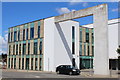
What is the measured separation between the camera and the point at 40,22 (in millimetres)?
40562

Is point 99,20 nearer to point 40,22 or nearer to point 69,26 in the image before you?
point 69,26

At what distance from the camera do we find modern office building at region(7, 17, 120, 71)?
37.9 metres

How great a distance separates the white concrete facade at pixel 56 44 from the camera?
3719 cm

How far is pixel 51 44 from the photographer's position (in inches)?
1473

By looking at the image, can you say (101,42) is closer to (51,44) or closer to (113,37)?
(51,44)

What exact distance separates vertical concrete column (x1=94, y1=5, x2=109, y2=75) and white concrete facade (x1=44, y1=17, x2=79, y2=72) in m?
9.07

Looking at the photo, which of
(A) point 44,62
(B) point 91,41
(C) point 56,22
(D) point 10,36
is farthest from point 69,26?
(D) point 10,36

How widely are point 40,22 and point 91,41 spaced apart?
1613 cm

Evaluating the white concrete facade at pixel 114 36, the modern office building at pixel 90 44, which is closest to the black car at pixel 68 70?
the modern office building at pixel 90 44

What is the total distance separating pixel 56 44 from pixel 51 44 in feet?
2.96

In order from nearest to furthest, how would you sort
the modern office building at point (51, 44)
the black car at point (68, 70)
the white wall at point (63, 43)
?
the black car at point (68, 70), the white wall at point (63, 43), the modern office building at point (51, 44)

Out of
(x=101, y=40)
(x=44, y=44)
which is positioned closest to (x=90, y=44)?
(x=44, y=44)

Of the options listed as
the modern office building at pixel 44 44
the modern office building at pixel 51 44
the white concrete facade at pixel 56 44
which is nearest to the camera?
the white concrete facade at pixel 56 44

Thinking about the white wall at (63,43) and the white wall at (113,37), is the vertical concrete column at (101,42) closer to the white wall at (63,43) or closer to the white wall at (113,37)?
the white wall at (63,43)
